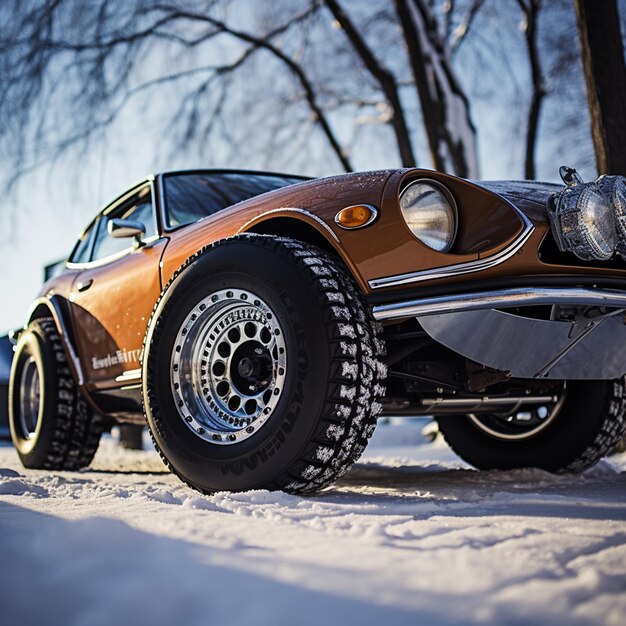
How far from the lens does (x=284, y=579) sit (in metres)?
1.41

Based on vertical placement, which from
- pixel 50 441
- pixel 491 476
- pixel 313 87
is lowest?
pixel 491 476

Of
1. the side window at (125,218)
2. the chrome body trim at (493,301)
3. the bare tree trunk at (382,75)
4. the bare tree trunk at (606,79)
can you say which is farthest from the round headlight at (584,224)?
the bare tree trunk at (382,75)

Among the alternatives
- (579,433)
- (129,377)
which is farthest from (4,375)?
(579,433)

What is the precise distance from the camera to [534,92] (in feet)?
44.6

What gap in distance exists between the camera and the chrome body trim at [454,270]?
2.47m

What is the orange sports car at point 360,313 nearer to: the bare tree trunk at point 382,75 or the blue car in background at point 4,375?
the blue car in background at point 4,375

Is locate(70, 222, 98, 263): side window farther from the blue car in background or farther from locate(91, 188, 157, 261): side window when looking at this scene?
the blue car in background

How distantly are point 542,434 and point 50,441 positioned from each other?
8.83 ft

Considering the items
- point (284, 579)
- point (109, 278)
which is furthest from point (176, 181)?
point (284, 579)

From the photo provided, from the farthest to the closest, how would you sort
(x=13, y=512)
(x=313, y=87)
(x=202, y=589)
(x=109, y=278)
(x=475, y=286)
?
(x=313, y=87)
(x=109, y=278)
(x=475, y=286)
(x=13, y=512)
(x=202, y=589)

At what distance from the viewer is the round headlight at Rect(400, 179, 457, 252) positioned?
2564 millimetres

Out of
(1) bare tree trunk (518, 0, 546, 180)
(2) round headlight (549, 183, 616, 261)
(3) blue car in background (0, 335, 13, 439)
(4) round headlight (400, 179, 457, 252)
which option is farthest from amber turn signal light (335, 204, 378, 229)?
(1) bare tree trunk (518, 0, 546, 180)

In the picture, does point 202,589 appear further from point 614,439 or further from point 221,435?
point 614,439

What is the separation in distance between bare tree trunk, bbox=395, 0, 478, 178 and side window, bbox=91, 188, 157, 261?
535cm
